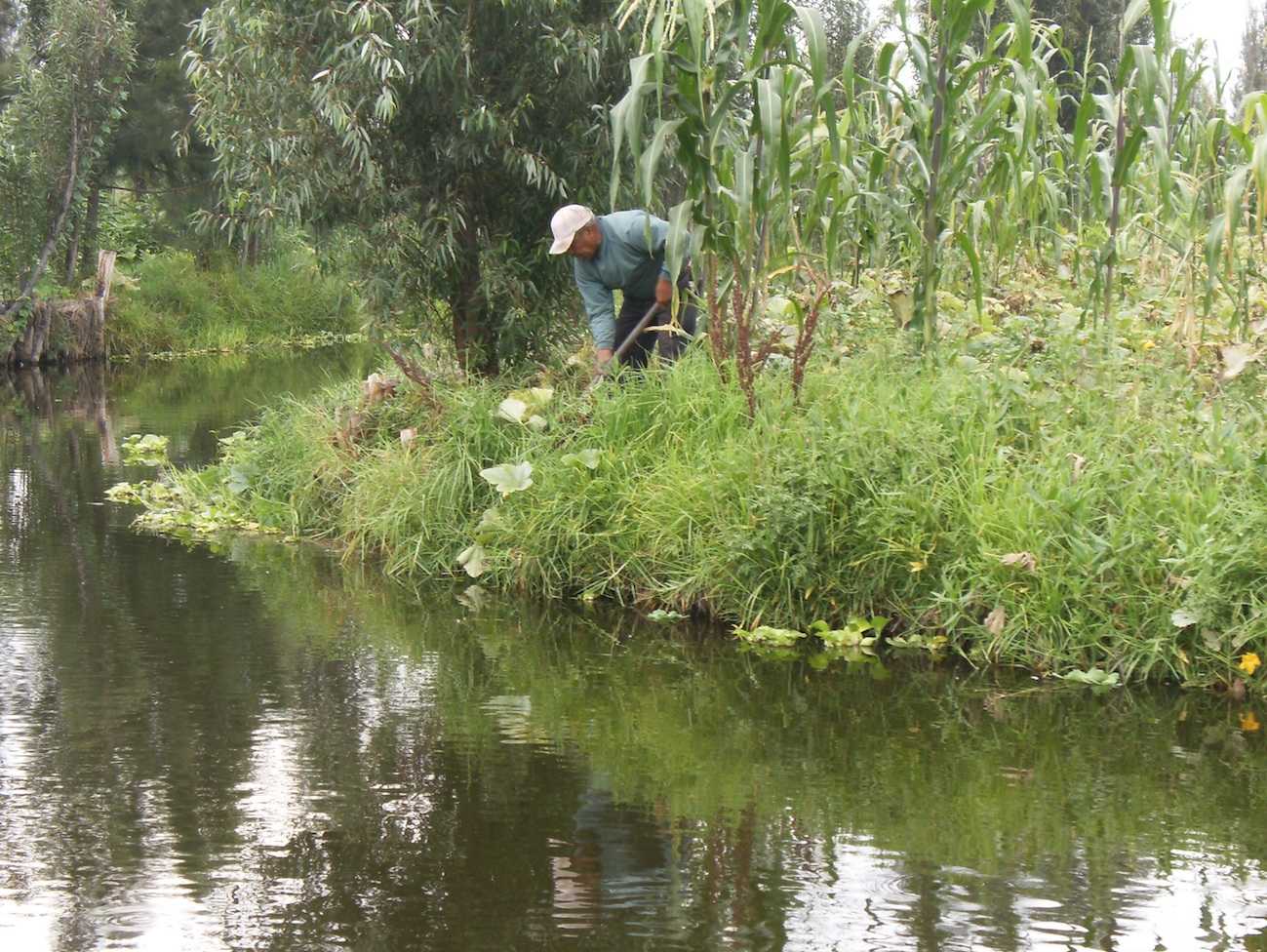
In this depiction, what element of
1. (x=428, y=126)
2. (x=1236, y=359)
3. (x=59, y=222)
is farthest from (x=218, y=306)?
(x=1236, y=359)

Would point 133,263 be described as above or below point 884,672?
above

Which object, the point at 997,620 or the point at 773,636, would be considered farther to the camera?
the point at 773,636

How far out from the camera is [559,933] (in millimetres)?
3492

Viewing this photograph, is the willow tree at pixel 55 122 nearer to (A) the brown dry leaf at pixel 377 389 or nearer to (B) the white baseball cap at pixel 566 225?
(A) the brown dry leaf at pixel 377 389

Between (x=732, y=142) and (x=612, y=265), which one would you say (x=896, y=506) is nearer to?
(x=732, y=142)

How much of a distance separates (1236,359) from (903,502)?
167cm

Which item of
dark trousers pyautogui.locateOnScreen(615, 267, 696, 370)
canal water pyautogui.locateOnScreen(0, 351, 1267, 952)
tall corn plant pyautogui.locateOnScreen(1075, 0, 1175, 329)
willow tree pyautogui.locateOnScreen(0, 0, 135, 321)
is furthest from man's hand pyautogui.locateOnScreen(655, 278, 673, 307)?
willow tree pyautogui.locateOnScreen(0, 0, 135, 321)

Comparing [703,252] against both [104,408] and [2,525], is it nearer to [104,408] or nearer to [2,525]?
[2,525]

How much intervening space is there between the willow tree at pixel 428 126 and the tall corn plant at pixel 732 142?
1471 millimetres

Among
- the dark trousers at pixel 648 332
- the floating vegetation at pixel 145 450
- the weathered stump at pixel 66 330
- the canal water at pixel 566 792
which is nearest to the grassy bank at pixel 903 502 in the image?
the canal water at pixel 566 792

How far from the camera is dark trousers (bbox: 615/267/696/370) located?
26.5ft

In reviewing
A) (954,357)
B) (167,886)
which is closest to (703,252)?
(954,357)

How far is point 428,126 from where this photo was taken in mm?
9094

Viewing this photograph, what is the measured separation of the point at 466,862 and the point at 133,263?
88.7ft
